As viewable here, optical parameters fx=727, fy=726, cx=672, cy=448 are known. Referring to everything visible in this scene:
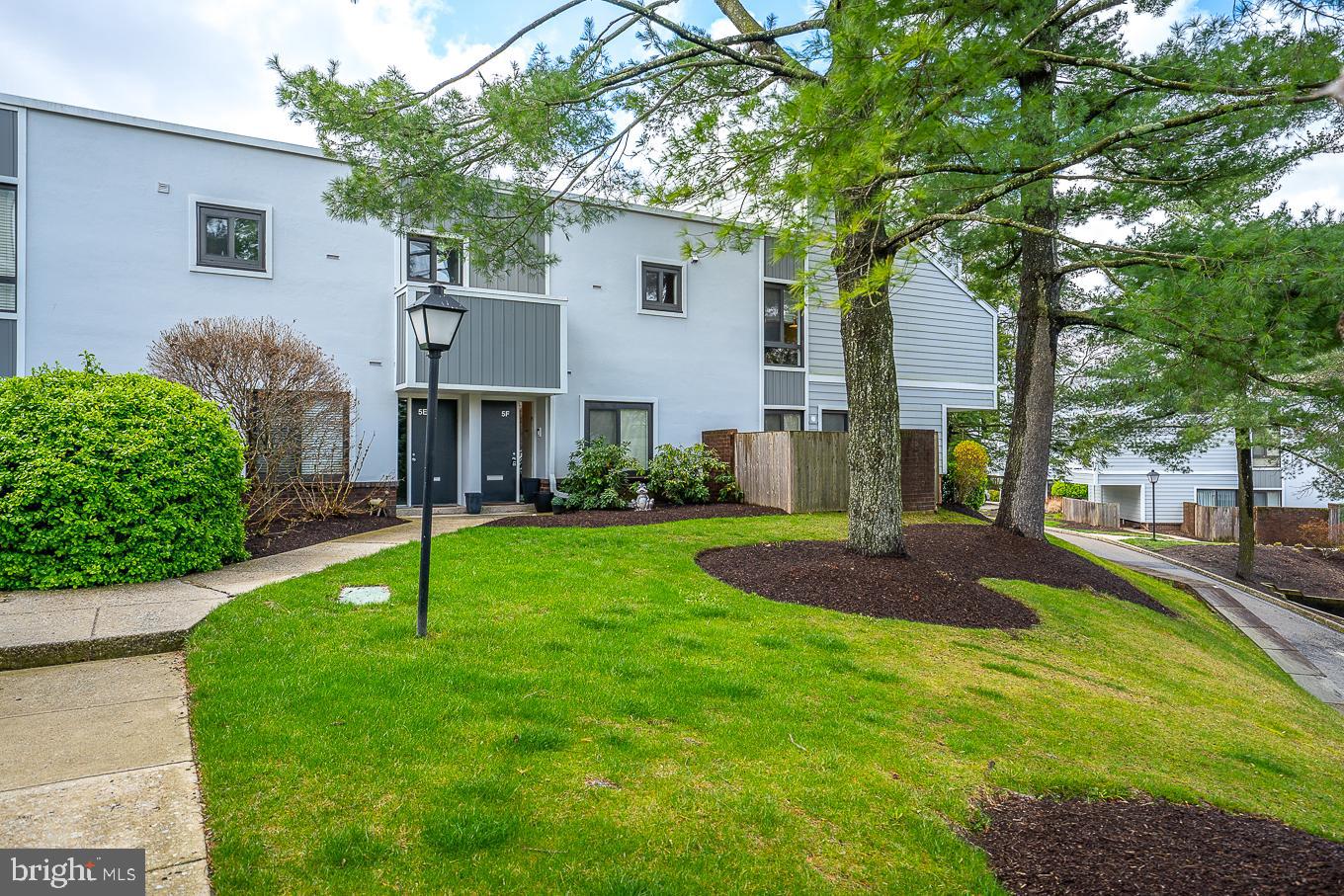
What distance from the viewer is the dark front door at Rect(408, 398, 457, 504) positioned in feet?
45.3

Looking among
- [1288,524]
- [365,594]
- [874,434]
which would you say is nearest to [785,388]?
[874,434]

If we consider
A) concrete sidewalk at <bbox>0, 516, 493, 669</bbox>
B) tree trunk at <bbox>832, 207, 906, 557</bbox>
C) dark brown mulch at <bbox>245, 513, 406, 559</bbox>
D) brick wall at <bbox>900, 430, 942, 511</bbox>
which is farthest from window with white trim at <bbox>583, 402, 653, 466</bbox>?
concrete sidewalk at <bbox>0, 516, 493, 669</bbox>

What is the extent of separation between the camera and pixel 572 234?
1499 cm

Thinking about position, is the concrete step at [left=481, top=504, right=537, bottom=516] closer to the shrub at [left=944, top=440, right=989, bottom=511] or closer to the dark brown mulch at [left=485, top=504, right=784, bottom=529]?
the dark brown mulch at [left=485, top=504, right=784, bottom=529]

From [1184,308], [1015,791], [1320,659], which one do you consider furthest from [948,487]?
[1015,791]

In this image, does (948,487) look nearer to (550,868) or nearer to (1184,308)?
(1184,308)

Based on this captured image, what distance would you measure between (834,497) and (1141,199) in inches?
284

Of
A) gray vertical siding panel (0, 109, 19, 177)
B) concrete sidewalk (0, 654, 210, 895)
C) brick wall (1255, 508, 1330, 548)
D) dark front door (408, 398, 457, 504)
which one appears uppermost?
gray vertical siding panel (0, 109, 19, 177)

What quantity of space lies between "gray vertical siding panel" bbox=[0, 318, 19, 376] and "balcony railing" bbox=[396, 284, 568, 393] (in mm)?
5322

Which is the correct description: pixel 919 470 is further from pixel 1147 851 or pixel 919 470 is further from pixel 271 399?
pixel 1147 851

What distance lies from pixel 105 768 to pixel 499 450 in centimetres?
1146

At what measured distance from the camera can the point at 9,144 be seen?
10758 mm

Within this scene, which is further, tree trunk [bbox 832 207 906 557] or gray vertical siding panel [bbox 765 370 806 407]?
gray vertical siding panel [bbox 765 370 806 407]

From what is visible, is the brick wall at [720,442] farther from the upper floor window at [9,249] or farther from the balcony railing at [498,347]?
the upper floor window at [9,249]
